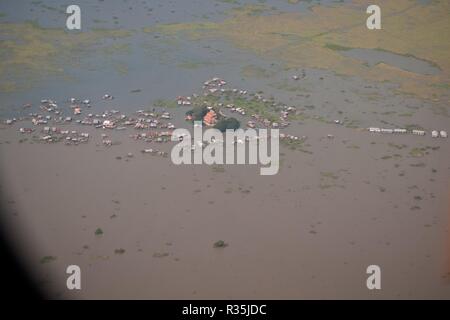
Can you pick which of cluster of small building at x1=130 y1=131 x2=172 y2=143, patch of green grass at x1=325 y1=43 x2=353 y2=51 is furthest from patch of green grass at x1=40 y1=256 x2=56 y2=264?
patch of green grass at x1=325 y1=43 x2=353 y2=51

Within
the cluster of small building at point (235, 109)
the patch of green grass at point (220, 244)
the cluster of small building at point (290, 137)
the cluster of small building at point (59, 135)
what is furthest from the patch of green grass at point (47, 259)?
the cluster of small building at point (235, 109)

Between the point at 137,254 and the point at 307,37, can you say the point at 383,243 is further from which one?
the point at 307,37

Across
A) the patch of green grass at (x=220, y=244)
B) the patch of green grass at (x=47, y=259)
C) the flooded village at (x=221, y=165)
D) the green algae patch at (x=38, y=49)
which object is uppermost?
the green algae patch at (x=38, y=49)

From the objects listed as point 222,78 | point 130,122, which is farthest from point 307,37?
point 130,122

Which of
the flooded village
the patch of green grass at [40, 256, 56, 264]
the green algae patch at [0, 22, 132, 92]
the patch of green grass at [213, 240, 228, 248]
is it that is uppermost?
the green algae patch at [0, 22, 132, 92]

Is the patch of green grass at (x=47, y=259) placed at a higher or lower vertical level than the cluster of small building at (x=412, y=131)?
lower

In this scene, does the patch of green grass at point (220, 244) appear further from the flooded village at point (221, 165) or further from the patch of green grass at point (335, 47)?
the patch of green grass at point (335, 47)

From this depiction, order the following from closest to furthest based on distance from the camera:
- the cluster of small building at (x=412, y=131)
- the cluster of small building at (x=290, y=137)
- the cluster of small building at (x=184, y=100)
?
1. the cluster of small building at (x=290, y=137)
2. the cluster of small building at (x=412, y=131)
3. the cluster of small building at (x=184, y=100)

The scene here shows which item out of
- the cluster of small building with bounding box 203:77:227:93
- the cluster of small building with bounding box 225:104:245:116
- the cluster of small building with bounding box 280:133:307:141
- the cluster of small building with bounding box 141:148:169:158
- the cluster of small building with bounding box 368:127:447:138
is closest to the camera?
the cluster of small building with bounding box 141:148:169:158

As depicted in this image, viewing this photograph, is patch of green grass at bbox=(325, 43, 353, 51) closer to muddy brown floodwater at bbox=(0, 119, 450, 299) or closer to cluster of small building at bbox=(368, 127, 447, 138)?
cluster of small building at bbox=(368, 127, 447, 138)

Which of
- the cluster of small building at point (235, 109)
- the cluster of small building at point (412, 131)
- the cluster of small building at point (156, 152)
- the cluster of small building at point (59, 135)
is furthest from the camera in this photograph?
the cluster of small building at point (235, 109)
